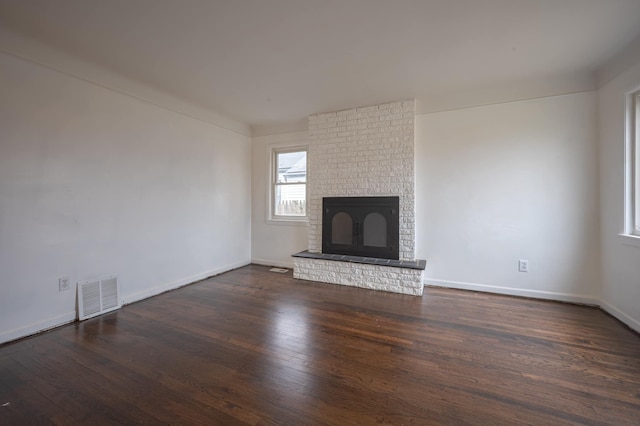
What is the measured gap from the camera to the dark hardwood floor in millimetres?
1488

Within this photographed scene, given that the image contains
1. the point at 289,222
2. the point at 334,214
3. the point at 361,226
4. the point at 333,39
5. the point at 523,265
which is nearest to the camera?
the point at 333,39

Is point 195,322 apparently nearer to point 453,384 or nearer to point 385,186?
point 453,384

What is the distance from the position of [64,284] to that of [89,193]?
0.92m

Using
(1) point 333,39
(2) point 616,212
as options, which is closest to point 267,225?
(1) point 333,39

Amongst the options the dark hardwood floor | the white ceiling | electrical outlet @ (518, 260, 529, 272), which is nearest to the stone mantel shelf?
the dark hardwood floor

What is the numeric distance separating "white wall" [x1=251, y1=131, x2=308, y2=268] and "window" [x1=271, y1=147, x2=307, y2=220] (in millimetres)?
128

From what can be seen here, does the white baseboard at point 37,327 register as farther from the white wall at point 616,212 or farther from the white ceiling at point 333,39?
the white wall at point 616,212

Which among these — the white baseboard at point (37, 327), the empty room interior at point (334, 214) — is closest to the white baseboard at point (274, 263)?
the empty room interior at point (334, 214)

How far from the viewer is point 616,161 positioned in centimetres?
271

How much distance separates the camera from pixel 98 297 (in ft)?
9.26

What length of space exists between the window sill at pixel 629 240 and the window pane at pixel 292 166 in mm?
3935

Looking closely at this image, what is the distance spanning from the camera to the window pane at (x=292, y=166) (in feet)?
15.7

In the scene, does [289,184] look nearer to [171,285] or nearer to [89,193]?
[171,285]

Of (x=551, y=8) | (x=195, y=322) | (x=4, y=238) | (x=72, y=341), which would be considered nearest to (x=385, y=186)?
(x=551, y=8)
